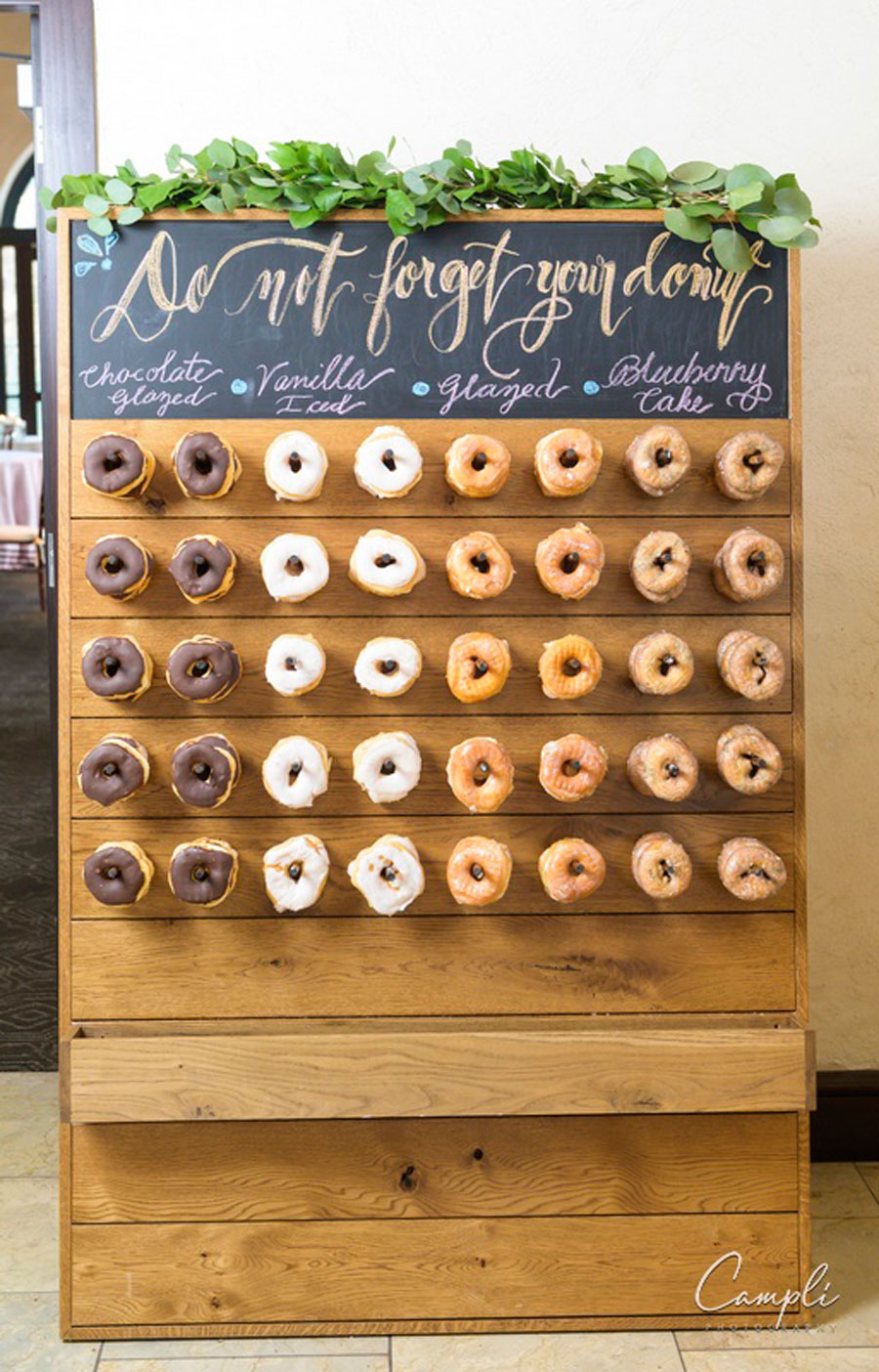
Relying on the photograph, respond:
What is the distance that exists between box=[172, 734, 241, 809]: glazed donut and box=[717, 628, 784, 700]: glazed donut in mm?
884

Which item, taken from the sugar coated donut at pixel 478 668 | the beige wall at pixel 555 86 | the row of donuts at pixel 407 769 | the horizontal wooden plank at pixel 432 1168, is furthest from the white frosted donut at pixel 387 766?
the beige wall at pixel 555 86

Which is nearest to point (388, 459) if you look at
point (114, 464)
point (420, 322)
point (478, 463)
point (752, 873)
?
point (478, 463)

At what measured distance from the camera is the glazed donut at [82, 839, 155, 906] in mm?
2109

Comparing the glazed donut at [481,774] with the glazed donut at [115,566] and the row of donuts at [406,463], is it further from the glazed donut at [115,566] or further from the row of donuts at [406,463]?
the glazed donut at [115,566]

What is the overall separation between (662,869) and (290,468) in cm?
95

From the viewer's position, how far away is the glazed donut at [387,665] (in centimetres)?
213

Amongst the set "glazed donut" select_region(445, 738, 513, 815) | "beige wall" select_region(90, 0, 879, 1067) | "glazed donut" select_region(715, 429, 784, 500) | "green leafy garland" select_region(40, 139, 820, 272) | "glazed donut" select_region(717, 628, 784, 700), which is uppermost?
"beige wall" select_region(90, 0, 879, 1067)

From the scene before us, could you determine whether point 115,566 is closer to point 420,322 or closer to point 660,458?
point 420,322

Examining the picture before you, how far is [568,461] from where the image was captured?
2.12 metres

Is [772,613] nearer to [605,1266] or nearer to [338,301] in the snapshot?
[338,301]

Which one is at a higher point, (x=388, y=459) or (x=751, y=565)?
(x=388, y=459)

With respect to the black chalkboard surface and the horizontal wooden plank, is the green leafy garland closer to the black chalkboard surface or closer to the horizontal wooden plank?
the black chalkboard surface

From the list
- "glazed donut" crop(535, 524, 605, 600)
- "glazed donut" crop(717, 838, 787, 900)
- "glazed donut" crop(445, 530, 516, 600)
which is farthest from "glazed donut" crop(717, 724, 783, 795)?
"glazed donut" crop(445, 530, 516, 600)

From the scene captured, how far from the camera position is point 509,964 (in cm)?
221
